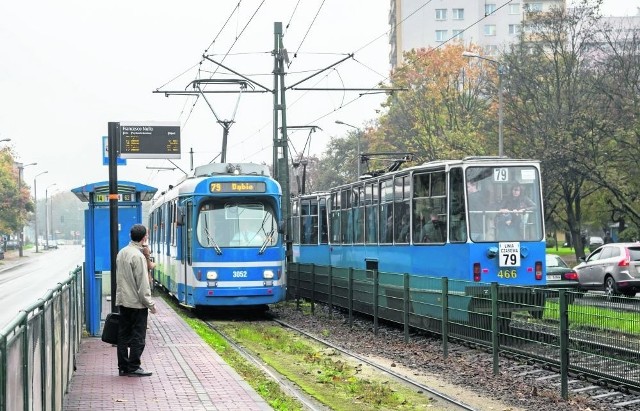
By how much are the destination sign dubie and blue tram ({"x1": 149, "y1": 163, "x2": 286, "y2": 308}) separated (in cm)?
422

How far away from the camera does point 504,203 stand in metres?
18.9

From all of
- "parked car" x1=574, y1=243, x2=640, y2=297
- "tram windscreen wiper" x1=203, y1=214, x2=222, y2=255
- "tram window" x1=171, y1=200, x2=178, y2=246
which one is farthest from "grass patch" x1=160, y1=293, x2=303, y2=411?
"parked car" x1=574, y1=243, x2=640, y2=297

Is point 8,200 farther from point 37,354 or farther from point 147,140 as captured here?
point 37,354

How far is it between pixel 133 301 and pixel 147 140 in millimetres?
7139

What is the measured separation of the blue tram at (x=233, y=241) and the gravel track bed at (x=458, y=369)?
1623 millimetres

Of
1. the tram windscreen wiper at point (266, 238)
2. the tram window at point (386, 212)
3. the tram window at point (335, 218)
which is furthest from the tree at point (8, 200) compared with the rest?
the tram window at point (386, 212)

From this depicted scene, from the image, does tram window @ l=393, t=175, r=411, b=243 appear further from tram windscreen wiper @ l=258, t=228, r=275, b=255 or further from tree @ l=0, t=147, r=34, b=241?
tree @ l=0, t=147, r=34, b=241

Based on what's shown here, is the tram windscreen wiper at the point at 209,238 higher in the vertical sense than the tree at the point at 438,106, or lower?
lower

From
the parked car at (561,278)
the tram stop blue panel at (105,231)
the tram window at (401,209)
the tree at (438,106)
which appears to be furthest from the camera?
the tree at (438,106)

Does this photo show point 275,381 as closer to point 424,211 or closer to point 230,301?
point 424,211

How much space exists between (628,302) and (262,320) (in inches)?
581

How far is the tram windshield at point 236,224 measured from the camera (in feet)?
77.5

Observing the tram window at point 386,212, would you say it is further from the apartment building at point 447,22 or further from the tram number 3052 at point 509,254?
the apartment building at point 447,22

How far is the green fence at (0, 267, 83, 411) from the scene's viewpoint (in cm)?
501
